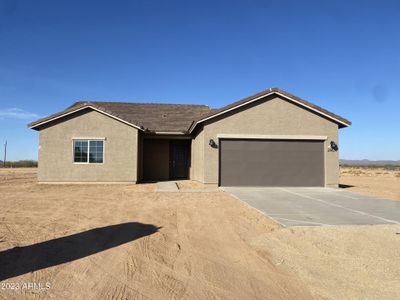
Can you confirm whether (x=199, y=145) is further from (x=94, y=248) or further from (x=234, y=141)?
(x=94, y=248)

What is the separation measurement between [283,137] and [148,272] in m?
12.0

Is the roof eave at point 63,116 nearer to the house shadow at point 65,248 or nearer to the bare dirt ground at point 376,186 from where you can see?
the house shadow at point 65,248

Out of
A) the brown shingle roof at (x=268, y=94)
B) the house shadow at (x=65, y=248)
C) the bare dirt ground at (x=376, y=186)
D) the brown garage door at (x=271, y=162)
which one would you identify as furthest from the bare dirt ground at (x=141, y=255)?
the bare dirt ground at (x=376, y=186)

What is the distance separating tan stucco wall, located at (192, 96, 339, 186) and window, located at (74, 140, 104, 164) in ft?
17.5

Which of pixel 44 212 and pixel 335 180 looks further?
pixel 335 180

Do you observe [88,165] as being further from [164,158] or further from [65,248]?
[65,248]

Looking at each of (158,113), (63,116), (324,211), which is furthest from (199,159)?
(324,211)

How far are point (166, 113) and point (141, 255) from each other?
55.8ft

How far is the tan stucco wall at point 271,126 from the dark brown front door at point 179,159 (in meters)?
4.37

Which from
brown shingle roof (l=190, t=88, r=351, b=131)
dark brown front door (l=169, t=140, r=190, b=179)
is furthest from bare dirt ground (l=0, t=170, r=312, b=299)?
dark brown front door (l=169, t=140, r=190, b=179)

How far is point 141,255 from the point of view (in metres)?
4.75

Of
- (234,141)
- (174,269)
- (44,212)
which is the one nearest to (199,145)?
(234,141)

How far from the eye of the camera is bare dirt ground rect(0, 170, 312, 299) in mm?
3594

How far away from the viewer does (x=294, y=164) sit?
1485cm
